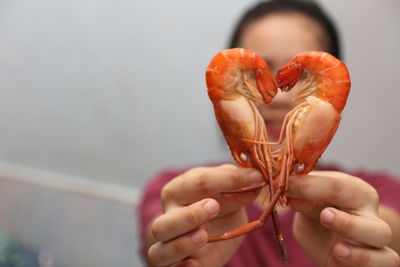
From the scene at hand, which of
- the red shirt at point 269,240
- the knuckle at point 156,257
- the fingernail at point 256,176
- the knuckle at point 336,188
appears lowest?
the red shirt at point 269,240

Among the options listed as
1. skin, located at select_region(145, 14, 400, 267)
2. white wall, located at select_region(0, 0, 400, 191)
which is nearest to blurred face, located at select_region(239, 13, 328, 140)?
skin, located at select_region(145, 14, 400, 267)

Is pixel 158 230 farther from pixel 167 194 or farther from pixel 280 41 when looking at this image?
pixel 280 41

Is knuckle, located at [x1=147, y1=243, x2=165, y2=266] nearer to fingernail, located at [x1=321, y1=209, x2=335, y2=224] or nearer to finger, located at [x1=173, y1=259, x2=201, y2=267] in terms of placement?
finger, located at [x1=173, y1=259, x2=201, y2=267]

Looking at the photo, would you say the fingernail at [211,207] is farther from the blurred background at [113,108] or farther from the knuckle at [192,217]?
the blurred background at [113,108]

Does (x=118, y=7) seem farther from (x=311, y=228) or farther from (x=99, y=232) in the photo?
(x=311, y=228)

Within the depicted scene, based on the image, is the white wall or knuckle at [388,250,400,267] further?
the white wall

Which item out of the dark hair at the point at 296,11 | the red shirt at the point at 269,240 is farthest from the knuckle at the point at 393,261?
the dark hair at the point at 296,11

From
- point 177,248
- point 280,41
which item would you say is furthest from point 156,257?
point 280,41
